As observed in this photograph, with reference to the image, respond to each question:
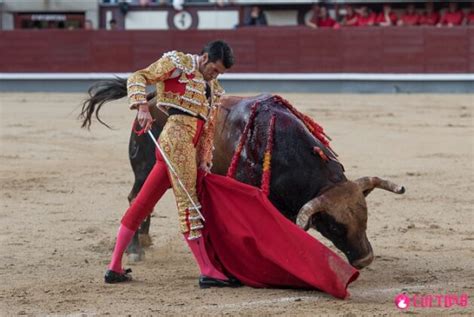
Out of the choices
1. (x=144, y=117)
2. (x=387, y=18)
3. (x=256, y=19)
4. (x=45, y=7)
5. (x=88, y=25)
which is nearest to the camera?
(x=144, y=117)

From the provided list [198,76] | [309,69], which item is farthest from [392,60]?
[198,76]

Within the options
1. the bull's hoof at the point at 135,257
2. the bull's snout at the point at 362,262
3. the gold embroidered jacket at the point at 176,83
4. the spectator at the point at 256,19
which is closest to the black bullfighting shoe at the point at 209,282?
the bull's snout at the point at 362,262

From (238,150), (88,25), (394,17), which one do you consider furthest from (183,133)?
(88,25)

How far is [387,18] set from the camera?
14.1 metres

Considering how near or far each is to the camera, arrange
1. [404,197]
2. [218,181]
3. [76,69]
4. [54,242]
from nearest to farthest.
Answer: [218,181], [54,242], [404,197], [76,69]

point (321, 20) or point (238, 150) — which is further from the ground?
point (238, 150)

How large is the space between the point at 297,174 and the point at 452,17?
1033 centimetres

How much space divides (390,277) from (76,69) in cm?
1115

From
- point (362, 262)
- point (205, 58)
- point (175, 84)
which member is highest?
point (205, 58)

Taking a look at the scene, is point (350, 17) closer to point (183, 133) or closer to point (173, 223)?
point (173, 223)

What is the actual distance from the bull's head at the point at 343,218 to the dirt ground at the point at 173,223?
0.15m

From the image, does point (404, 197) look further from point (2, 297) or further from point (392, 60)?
point (392, 60)

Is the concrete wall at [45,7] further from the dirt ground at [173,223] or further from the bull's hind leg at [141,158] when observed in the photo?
the bull's hind leg at [141,158]

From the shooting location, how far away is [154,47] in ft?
47.7
